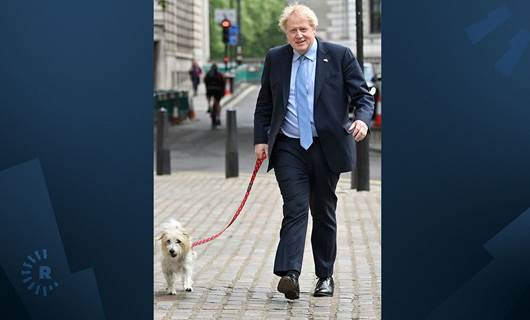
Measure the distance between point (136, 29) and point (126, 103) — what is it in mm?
332

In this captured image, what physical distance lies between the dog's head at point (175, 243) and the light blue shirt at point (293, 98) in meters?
1.06

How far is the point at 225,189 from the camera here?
15.7 metres

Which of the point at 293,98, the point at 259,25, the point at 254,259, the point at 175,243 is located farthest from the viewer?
the point at 259,25

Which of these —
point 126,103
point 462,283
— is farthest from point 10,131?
point 462,283

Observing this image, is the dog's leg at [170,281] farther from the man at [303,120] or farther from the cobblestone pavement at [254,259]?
the man at [303,120]

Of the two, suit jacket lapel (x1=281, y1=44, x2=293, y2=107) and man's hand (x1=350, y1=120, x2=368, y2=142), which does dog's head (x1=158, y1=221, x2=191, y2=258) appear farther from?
man's hand (x1=350, y1=120, x2=368, y2=142)

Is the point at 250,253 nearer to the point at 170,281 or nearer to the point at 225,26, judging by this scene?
the point at 170,281

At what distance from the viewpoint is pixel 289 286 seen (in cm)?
732

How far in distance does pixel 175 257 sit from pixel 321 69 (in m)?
1.62

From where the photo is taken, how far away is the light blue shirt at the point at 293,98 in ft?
23.6

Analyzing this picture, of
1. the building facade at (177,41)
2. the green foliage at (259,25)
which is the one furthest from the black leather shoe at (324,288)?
the green foliage at (259,25)

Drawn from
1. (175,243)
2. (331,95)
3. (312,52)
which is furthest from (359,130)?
(175,243)

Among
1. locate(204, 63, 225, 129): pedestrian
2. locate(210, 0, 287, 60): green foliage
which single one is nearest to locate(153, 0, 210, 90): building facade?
locate(204, 63, 225, 129): pedestrian

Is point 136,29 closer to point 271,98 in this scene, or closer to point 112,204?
point 112,204
